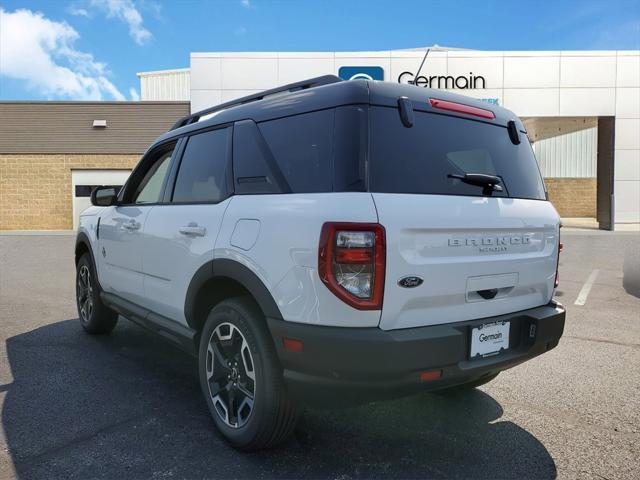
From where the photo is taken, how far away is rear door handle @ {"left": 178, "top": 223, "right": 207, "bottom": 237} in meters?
3.07

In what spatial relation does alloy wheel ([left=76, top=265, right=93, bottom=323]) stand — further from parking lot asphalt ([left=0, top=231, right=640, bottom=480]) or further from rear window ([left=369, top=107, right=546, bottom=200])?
rear window ([left=369, top=107, right=546, bottom=200])

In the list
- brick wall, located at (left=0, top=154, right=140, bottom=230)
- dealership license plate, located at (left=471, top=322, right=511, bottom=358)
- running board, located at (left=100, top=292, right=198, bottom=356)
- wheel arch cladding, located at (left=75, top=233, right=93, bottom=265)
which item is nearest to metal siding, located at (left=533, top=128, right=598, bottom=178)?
brick wall, located at (left=0, top=154, right=140, bottom=230)

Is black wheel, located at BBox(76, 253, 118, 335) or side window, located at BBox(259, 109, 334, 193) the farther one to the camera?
black wheel, located at BBox(76, 253, 118, 335)

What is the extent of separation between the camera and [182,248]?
327cm

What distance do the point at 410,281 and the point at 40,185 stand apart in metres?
21.9

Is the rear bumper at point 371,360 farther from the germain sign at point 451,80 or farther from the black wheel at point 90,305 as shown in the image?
the germain sign at point 451,80

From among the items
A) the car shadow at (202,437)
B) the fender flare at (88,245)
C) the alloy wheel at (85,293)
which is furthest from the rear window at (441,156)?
the alloy wheel at (85,293)

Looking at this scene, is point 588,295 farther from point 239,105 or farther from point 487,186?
point 239,105

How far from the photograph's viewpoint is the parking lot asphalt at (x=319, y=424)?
269 centimetres

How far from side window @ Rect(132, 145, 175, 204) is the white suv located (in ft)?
1.75

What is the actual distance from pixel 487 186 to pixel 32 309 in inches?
238

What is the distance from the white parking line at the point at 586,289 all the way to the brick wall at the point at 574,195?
58.4ft

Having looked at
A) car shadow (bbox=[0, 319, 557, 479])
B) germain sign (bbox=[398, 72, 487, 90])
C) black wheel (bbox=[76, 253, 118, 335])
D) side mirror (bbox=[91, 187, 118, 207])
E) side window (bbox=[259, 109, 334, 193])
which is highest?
germain sign (bbox=[398, 72, 487, 90])

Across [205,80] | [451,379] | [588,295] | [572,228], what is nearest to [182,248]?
[451,379]
